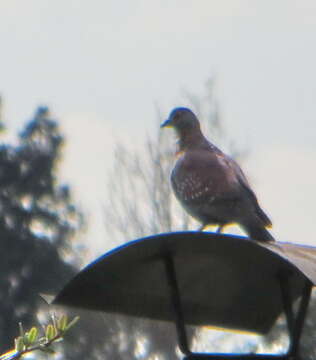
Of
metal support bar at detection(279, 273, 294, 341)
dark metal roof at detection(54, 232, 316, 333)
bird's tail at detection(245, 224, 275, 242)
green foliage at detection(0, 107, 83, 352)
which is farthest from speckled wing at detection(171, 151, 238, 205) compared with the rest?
green foliage at detection(0, 107, 83, 352)

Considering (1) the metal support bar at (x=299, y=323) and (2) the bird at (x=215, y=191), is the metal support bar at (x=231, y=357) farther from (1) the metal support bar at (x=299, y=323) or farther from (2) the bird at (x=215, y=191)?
(2) the bird at (x=215, y=191)

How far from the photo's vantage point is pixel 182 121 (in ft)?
33.5

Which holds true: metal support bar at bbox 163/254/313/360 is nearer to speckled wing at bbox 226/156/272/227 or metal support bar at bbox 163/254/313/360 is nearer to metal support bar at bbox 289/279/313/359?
metal support bar at bbox 289/279/313/359

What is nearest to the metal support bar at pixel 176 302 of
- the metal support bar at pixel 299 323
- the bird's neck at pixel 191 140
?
the metal support bar at pixel 299 323

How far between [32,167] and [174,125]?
21.4 m

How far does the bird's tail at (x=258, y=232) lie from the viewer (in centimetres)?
698

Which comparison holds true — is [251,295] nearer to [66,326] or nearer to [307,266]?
[307,266]

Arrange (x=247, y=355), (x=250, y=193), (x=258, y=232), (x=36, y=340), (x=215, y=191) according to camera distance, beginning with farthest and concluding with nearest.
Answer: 1. (x=215, y=191)
2. (x=250, y=193)
3. (x=258, y=232)
4. (x=247, y=355)
5. (x=36, y=340)

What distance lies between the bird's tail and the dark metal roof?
40 cm

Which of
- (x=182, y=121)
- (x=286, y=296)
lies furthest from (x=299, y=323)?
(x=182, y=121)

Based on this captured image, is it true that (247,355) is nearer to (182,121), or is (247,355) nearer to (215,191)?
(215,191)

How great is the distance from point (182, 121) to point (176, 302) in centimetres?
425

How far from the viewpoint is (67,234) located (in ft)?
101

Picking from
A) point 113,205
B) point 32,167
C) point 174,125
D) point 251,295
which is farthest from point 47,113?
point 251,295
